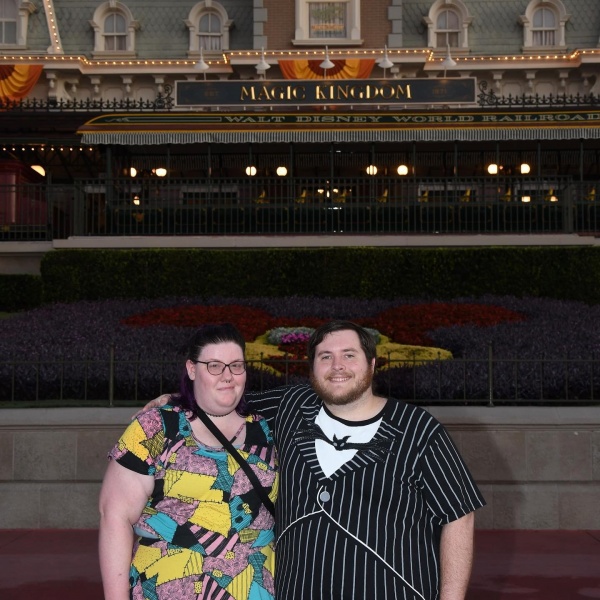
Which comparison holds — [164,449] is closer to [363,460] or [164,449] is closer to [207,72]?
[363,460]

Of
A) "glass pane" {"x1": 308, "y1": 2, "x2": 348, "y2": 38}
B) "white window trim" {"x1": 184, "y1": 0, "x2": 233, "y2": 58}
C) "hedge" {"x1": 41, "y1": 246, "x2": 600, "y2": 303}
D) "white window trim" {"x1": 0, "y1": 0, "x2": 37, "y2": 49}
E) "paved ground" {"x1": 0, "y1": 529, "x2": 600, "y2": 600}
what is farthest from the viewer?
"white window trim" {"x1": 184, "y1": 0, "x2": 233, "y2": 58}

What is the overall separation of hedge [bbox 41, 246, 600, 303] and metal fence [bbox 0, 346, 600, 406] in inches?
324

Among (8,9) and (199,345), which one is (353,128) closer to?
(8,9)

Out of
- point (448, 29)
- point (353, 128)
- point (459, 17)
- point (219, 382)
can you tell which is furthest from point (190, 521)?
point (459, 17)

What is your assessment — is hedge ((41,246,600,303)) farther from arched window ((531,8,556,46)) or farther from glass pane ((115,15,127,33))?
arched window ((531,8,556,46))

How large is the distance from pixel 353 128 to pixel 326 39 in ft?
36.7

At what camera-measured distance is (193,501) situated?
142 inches

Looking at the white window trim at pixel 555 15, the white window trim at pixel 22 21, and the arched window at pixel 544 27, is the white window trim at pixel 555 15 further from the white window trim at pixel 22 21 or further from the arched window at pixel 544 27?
the white window trim at pixel 22 21

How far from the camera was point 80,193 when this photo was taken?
1966 cm

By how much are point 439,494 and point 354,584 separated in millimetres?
476

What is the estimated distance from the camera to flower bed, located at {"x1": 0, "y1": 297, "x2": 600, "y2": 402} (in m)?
8.95

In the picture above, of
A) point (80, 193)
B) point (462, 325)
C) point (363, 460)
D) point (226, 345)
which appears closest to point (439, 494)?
point (363, 460)

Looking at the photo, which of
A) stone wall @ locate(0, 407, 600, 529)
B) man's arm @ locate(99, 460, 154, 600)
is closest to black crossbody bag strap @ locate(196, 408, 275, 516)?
man's arm @ locate(99, 460, 154, 600)

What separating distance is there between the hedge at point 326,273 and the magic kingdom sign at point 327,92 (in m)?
7.32
